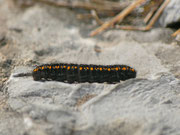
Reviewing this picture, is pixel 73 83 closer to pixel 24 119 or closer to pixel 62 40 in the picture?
pixel 24 119

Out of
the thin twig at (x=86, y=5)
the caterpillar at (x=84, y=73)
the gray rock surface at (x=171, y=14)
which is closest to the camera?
the caterpillar at (x=84, y=73)

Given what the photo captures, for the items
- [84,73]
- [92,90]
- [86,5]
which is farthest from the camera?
[86,5]

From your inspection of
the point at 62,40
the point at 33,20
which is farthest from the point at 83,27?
the point at 33,20

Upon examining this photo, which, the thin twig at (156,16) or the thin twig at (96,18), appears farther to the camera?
the thin twig at (96,18)

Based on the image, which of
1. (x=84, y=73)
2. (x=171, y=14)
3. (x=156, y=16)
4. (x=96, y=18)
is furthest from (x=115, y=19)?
(x=84, y=73)

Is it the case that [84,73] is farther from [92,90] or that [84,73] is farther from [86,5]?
[86,5]

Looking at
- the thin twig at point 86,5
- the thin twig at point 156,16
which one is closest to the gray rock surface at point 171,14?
the thin twig at point 156,16

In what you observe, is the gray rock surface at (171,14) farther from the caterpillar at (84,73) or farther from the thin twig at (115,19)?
the caterpillar at (84,73)

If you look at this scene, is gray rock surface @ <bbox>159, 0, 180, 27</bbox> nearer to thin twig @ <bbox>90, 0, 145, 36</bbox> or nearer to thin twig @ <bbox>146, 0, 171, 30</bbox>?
thin twig @ <bbox>146, 0, 171, 30</bbox>

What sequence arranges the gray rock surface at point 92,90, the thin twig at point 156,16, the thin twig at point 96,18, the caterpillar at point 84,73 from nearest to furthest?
the gray rock surface at point 92,90 → the caterpillar at point 84,73 → the thin twig at point 156,16 → the thin twig at point 96,18
